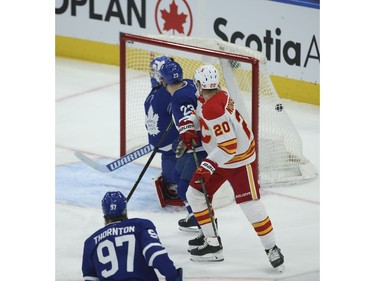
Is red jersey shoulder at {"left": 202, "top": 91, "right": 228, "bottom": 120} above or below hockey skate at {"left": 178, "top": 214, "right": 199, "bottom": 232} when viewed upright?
above

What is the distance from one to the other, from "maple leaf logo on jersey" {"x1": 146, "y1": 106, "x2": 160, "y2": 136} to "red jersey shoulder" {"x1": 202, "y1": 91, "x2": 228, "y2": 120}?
0.85 metres

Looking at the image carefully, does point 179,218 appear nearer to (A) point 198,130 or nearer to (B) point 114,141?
(A) point 198,130

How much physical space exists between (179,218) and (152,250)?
189 centimetres

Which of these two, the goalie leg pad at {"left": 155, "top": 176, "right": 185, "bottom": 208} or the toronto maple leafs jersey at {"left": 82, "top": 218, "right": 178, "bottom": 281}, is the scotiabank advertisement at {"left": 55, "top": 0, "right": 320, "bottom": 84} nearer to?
the goalie leg pad at {"left": 155, "top": 176, "right": 185, "bottom": 208}

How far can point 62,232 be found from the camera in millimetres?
6797

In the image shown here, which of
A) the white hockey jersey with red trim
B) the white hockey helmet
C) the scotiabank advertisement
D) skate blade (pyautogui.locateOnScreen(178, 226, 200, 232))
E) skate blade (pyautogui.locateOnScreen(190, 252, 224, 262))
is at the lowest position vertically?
skate blade (pyautogui.locateOnScreen(190, 252, 224, 262))

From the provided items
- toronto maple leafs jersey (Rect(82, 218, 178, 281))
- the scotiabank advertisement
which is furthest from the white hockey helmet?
the scotiabank advertisement

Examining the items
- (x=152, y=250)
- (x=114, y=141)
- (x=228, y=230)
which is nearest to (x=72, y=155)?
(x=114, y=141)

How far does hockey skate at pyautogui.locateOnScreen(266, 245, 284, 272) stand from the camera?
6.20 metres

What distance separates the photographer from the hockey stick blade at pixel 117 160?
280 inches

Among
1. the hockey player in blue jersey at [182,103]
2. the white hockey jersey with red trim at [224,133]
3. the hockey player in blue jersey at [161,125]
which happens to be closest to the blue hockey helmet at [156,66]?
the hockey player in blue jersey at [161,125]

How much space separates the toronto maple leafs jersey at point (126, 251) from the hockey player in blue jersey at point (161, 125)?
1815 mm

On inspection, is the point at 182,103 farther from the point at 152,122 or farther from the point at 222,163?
the point at 222,163

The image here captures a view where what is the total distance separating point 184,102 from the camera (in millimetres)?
6586
